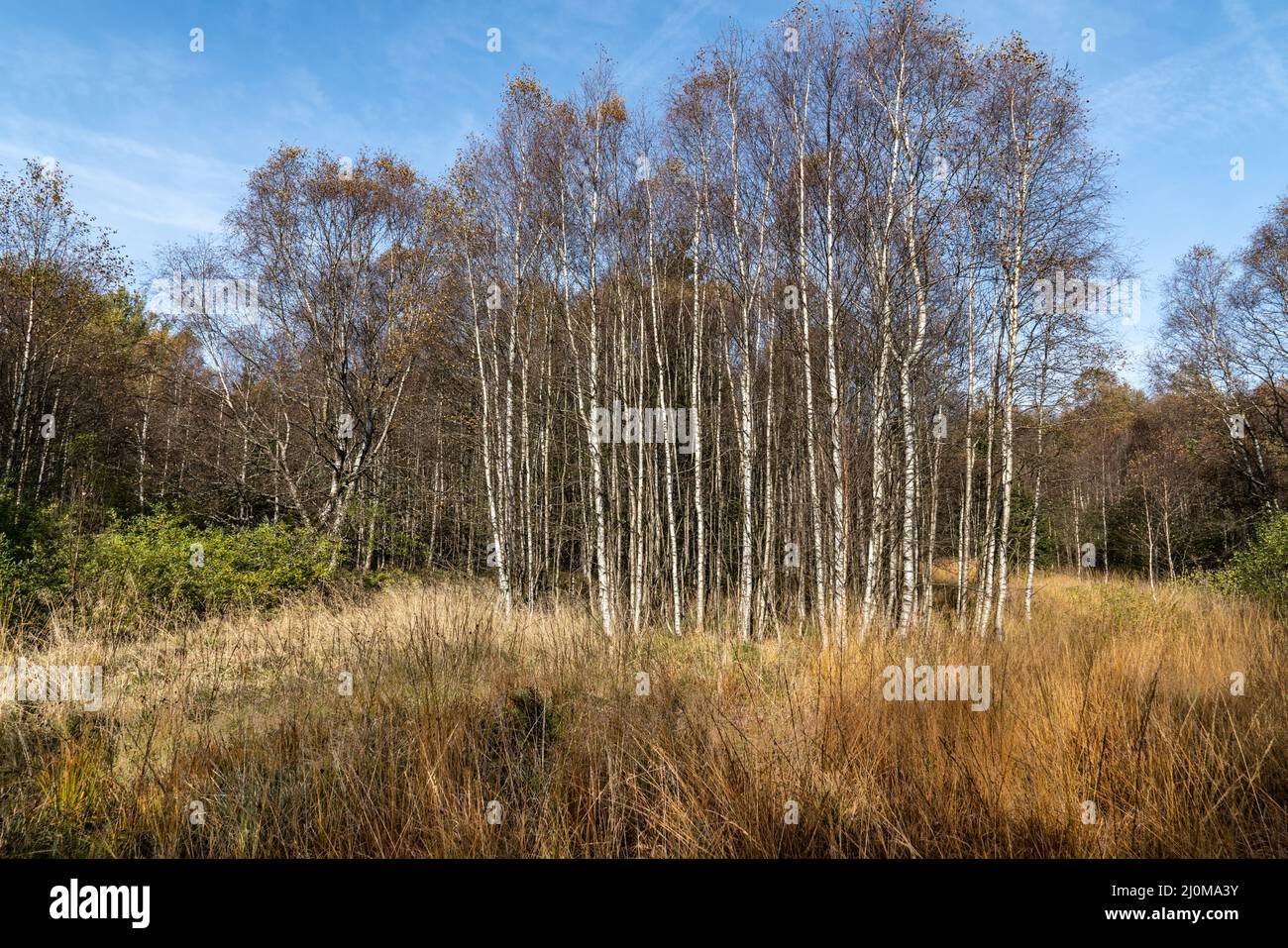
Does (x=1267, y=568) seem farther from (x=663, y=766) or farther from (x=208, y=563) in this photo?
(x=208, y=563)

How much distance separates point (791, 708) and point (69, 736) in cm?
442

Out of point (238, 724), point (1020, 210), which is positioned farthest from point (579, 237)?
point (238, 724)

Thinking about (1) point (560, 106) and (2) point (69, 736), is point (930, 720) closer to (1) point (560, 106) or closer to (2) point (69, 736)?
(2) point (69, 736)

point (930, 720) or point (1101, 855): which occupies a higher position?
point (930, 720)

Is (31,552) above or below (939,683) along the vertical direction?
above

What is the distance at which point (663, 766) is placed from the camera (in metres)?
2.79

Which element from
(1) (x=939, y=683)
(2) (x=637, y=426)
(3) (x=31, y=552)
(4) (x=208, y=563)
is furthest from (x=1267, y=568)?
(3) (x=31, y=552)
